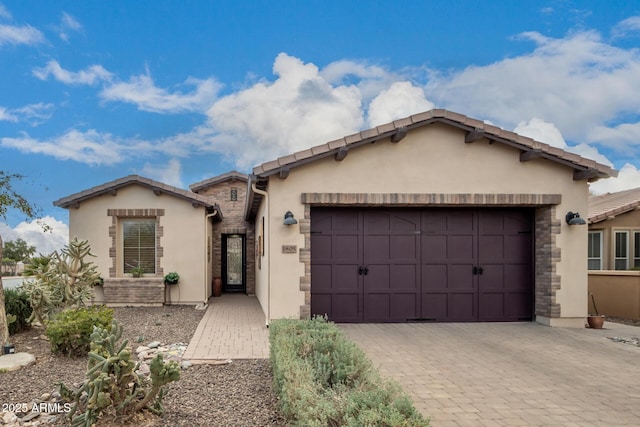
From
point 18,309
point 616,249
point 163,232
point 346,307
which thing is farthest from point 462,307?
point 18,309

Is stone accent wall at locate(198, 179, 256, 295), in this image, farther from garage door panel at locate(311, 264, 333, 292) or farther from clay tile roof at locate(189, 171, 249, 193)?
garage door panel at locate(311, 264, 333, 292)

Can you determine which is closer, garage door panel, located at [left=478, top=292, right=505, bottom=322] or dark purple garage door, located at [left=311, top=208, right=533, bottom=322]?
dark purple garage door, located at [left=311, top=208, right=533, bottom=322]

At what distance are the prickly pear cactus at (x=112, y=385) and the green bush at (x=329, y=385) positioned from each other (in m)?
1.06

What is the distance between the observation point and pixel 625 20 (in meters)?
10.2

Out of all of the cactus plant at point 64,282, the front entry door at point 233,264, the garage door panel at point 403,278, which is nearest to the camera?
the cactus plant at point 64,282

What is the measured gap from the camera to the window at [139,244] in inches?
495

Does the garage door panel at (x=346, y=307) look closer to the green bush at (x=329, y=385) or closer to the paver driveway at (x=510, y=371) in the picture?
the paver driveway at (x=510, y=371)

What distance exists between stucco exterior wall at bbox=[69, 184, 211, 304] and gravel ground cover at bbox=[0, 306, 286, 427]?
188 inches

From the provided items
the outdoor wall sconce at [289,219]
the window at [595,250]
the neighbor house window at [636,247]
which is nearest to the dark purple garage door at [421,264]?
the outdoor wall sconce at [289,219]

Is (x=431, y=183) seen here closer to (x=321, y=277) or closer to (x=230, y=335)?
(x=321, y=277)

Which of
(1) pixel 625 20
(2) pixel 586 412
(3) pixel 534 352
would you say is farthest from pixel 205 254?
(1) pixel 625 20

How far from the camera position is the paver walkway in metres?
6.53

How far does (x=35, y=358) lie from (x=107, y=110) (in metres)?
6.86

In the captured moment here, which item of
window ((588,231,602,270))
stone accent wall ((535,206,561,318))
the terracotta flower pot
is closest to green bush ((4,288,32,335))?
stone accent wall ((535,206,561,318))
